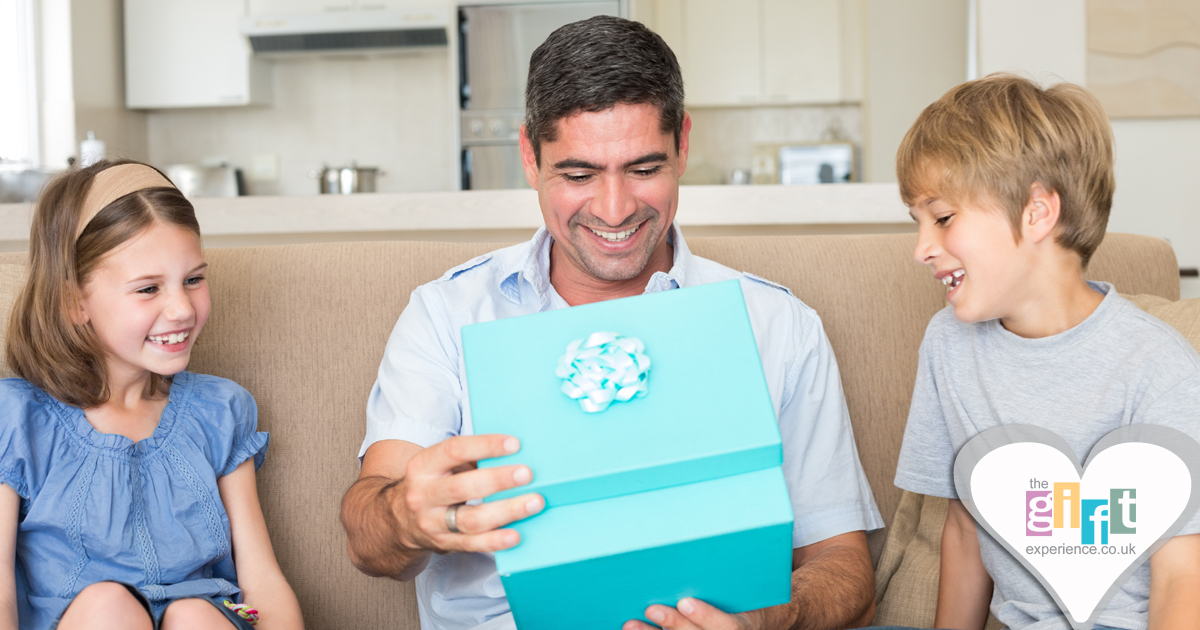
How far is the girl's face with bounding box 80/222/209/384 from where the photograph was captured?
1088 mm

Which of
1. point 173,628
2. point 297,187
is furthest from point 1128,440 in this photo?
point 297,187

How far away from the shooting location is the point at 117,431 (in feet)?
3.68

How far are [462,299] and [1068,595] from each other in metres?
0.80

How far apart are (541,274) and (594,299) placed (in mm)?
84

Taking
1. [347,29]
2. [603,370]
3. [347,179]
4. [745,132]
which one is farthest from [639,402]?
[745,132]

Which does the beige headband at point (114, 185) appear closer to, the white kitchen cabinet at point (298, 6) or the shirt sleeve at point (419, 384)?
the shirt sleeve at point (419, 384)

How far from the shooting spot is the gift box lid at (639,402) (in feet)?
2.38

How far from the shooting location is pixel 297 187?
5027 millimetres

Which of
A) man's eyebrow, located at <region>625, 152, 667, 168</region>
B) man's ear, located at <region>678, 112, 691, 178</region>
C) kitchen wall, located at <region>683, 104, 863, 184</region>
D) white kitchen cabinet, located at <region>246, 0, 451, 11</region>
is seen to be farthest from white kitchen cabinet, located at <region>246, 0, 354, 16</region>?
man's eyebrow, located at <region>625, 152, 667, 168</region>

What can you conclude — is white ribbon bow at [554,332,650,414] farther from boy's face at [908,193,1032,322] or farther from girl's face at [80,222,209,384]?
girl's face at [80,222,209,384]

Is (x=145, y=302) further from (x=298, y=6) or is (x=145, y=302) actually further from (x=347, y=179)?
(x=298, y=6)

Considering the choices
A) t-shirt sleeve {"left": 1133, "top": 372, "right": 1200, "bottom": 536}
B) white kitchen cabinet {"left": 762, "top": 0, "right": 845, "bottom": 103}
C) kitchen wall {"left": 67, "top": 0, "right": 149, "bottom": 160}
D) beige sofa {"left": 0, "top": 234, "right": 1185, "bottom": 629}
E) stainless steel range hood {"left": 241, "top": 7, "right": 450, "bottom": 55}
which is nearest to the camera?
t-shirt sleeve {"left": 1133, "top": 372, "right": 1200, "bottom": 536}

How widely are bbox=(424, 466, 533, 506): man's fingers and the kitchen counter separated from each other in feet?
5.48

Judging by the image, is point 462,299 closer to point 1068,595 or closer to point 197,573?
point 197,573
